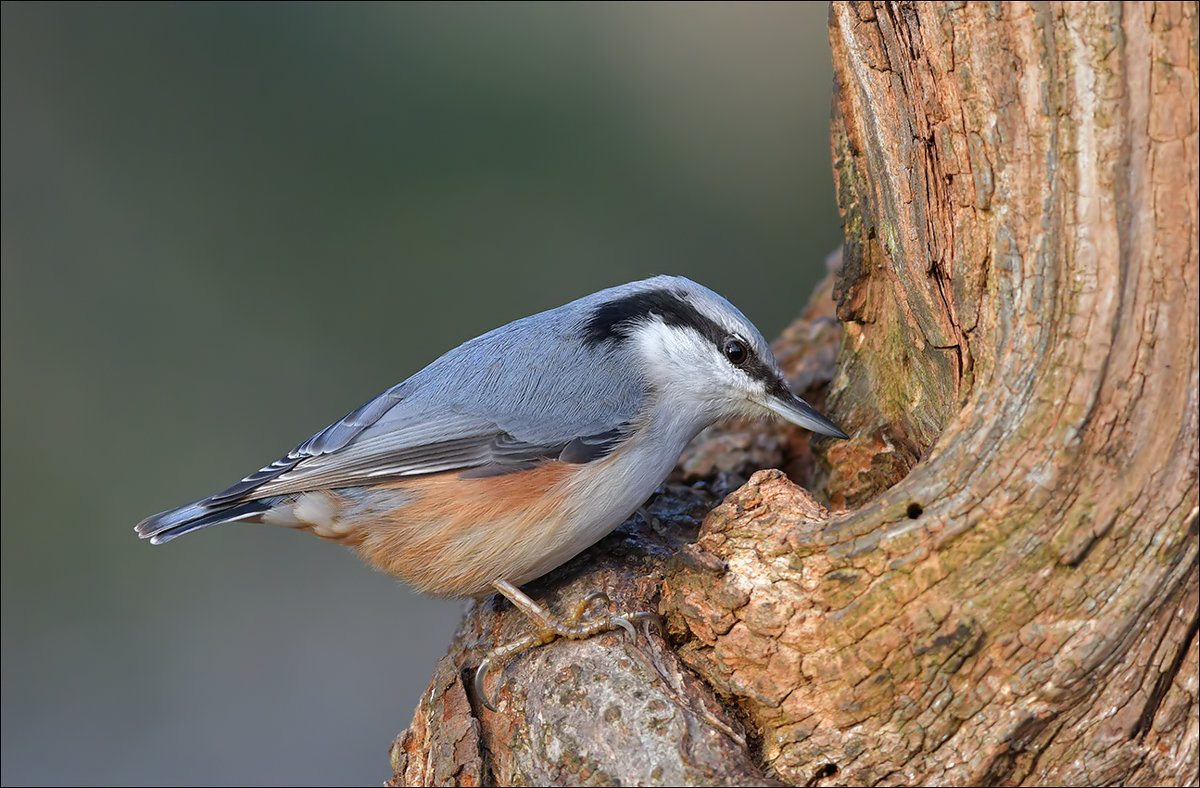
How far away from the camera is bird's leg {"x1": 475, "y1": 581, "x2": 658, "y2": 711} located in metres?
2.54

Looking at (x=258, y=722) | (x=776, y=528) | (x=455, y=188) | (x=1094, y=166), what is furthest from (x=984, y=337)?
(x=455, y=188)

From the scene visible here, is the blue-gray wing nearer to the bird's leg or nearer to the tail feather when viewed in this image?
the tail feather

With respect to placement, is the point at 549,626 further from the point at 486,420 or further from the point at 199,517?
the point at 199,517

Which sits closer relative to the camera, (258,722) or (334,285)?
(258,722)

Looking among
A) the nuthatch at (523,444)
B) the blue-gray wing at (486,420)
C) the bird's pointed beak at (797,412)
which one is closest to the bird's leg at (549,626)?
the nuthatch at (523,444)

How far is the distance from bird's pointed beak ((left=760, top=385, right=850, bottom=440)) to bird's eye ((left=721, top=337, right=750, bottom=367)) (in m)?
0.13

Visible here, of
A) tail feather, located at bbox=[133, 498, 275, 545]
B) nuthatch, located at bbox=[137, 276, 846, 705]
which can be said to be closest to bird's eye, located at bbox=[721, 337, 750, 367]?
nuthatch, located at bbox=[137, 276, 846, 705]

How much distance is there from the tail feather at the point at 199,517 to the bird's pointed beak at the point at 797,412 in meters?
1.51

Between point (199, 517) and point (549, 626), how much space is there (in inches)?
44.1

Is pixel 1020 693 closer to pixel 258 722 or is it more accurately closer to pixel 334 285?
pixel 258 722

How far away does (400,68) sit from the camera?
634cm

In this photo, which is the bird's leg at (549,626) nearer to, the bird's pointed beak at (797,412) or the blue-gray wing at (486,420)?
the blue-gray wing at (486,420)

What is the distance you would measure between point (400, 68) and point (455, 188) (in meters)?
0.80

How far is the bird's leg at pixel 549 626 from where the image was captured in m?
2.54
